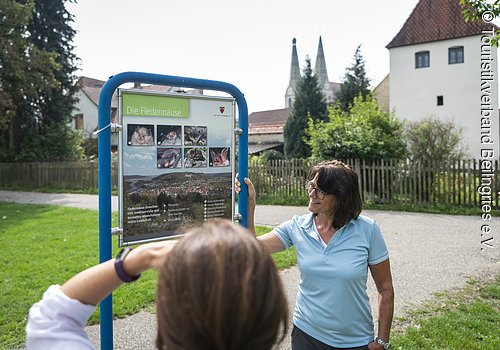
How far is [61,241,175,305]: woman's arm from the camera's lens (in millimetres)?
1110

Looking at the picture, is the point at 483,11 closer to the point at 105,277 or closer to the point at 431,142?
the point at 105,277

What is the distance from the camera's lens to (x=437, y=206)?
12.6 m

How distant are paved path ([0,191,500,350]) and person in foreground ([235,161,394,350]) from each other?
1.81 m

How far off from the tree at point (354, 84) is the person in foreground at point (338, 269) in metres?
32.0

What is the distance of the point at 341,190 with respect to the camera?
7.94 ft

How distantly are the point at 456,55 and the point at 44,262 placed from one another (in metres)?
29.6

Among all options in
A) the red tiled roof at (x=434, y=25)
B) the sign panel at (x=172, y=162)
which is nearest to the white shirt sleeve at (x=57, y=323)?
the sign panel at (x=172, y=162)

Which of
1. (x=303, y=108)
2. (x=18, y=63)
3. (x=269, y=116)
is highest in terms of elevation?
(x=269, y=116)

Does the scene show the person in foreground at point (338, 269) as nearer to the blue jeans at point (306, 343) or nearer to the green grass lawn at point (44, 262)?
the blue jeans at point (306, 343)

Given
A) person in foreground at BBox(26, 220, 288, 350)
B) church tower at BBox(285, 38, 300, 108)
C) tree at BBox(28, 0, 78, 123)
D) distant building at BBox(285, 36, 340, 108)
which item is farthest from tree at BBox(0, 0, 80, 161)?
church tower at BBox(285, 38, 300, 108)

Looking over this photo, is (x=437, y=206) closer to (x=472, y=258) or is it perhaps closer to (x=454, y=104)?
(x=472, y=258)

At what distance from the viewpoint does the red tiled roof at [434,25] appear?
2838 centimetres

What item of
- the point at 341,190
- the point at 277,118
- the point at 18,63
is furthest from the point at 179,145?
the point at 277,118

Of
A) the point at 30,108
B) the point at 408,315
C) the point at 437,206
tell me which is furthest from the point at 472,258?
the point at 30,108
